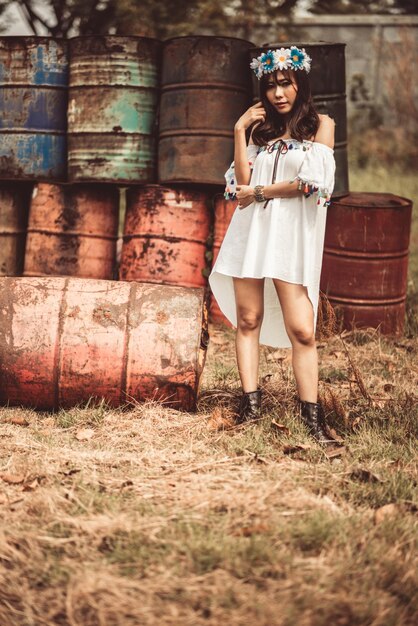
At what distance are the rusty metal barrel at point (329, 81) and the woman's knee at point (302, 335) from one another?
→ 2220mm

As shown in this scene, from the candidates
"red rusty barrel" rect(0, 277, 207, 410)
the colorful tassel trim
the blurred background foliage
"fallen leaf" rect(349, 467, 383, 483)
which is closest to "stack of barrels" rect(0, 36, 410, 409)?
"red rusty barrel" rect(0, 277, 207, 410)

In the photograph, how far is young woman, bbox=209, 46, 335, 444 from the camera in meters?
3.38

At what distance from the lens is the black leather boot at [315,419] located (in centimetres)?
346

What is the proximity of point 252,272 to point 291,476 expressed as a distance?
0.97 metres

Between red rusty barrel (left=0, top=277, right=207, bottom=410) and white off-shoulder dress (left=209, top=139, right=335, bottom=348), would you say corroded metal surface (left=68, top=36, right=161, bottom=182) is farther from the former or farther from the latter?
white off-shoulder dress (left=209, top=139, right=335, bottom=348)

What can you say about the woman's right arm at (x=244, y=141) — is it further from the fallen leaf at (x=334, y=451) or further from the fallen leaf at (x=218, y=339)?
the fallen leaf at (x=218, y=339)

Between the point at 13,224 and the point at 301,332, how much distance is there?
128 inches

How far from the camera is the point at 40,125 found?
5.58m

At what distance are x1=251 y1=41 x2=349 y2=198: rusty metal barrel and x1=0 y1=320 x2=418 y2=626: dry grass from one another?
2175 mm

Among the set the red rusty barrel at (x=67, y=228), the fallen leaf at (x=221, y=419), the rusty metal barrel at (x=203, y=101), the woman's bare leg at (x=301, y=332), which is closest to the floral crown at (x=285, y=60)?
the woman's bare leg at (x=301, y=332)

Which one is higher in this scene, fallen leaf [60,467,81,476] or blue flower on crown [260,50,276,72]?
blue flower on crown [260,50,276,72]

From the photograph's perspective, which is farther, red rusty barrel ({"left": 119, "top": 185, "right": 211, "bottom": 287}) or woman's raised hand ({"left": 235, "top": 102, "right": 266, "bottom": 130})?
red rusty barrel ({"left": 119, "top": 185, "right": 211, "bottom": 287})

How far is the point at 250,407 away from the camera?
12.0 ft

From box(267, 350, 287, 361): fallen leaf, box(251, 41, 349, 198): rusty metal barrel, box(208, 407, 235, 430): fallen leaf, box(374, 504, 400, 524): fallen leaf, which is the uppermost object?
box(251, 41, 349, 198): rusty metal barrel
